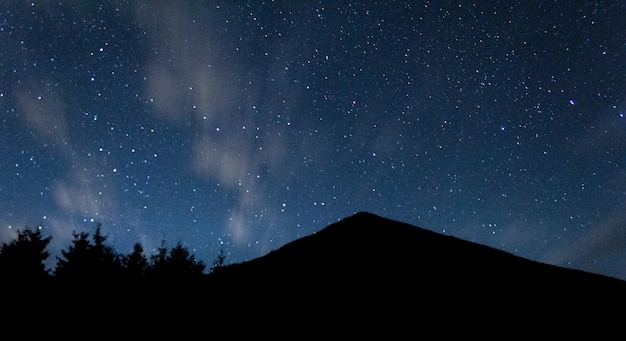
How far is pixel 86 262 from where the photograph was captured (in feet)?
79.1

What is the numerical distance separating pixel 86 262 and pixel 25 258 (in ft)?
13.0

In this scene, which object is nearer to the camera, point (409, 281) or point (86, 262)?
point (409, 281)

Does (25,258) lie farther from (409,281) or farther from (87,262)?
(409,281)

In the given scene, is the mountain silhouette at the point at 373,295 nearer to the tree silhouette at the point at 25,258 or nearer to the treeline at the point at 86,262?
the treeline at the point at 86,262

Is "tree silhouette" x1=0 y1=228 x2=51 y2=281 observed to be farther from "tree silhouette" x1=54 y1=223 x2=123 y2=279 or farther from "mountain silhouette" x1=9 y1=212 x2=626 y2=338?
"mountain silhouette" x1=9 y1=212 x2=626 y2=338

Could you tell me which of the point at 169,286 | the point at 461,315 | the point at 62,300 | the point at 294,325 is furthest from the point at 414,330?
the point at 62,300

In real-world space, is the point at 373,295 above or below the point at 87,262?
below

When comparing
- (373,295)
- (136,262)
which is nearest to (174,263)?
(136,262)

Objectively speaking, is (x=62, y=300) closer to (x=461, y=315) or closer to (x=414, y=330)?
(x=414, y=330)

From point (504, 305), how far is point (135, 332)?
157 inches

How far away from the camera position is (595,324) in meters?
3.15

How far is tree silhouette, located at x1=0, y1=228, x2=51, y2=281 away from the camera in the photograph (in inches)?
771

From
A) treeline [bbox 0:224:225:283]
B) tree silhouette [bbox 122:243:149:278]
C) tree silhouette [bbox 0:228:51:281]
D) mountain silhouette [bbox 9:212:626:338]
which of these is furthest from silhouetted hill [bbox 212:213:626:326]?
tree silhouette [bbox 122:243:149:278]

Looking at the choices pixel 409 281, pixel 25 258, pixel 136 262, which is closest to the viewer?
pixel 409 281
